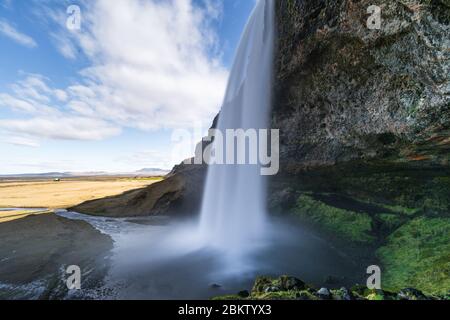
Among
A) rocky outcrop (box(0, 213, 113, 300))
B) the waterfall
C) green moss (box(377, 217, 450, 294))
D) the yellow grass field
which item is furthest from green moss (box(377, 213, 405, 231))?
the yellow grass field

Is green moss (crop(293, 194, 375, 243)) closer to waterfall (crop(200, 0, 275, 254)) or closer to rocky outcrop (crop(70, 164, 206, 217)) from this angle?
waterfall (crop(200, 0, 275, 254))

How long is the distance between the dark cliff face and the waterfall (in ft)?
6.23

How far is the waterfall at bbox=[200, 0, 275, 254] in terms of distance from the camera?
19.2 metres

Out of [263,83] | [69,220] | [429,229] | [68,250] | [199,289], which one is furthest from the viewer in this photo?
[69,220]

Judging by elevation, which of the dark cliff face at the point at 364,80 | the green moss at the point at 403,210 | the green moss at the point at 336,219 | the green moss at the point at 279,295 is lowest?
the green moss at the point at 279,295

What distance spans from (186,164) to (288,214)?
16.0 meters

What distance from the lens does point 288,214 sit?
845 inches

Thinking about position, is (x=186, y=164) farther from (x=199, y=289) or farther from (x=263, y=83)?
(x=199, y=289)

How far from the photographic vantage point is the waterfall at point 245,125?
19.2m

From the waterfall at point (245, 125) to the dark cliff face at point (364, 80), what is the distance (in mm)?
1900

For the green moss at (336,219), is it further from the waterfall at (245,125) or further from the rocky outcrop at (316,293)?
the rocky outcrop at (316,293)

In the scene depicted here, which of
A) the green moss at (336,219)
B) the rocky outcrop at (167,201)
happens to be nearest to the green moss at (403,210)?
the green moss at (336,219)

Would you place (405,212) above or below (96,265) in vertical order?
above
